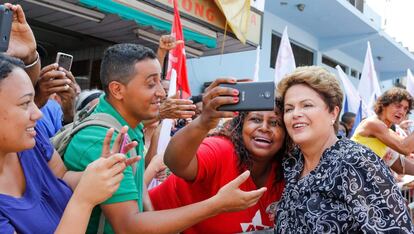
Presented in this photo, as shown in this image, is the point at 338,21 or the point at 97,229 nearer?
the point at 97,229

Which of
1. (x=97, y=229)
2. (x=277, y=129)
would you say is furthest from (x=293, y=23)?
(x=97, y=229)

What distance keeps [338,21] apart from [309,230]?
1077 cm

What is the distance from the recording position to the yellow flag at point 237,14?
244 inches

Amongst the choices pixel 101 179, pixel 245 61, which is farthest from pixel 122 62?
pixel 245 61

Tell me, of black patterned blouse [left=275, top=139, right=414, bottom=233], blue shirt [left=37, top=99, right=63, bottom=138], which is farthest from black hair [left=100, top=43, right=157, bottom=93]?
blue shirt [left=37, top=99, right=63, bottom=138]

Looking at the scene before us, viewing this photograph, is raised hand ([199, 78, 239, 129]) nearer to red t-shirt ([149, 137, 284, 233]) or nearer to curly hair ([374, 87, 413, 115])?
red t-shirt ([149, 137, 284, 233])

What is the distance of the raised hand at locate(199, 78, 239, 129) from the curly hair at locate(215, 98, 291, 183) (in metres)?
0.38

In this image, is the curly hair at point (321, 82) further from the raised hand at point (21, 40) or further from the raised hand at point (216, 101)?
the raised hand at point (21, 40)

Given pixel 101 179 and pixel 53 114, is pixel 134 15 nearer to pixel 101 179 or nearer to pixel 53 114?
pixel 53 114

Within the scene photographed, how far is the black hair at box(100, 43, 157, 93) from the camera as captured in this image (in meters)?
1.96

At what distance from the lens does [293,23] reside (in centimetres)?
1126

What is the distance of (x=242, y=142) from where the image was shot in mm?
2246

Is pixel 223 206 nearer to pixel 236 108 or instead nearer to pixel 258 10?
pixel 236 108

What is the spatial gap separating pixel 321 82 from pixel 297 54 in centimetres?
995
